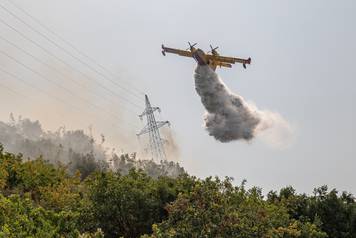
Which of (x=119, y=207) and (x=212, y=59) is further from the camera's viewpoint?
(x=212, y=59)

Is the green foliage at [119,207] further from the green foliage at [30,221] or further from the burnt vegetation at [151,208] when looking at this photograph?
the green foliage at [30,221]

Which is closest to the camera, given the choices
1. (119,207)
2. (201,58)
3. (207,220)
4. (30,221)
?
(207,220)

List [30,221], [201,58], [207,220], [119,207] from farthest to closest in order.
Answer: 1. [201,58]
2. [119,207]
3. [30,221]
4. [207,220]

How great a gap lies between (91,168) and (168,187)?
81076mm

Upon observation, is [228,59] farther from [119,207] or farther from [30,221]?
[30,221]

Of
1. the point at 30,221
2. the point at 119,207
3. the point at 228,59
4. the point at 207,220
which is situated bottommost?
the point at 207,220

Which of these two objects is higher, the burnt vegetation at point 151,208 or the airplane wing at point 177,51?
the airplane wing at point 177,51

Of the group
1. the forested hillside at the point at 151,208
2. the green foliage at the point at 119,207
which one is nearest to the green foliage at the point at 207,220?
Result: the forested hillside at the point at 151,208

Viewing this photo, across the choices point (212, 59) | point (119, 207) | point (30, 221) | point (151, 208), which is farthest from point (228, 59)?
point (30, 221)

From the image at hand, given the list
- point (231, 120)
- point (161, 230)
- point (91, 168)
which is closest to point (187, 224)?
point (161, 230)

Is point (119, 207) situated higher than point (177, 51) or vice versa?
point (177, 51)

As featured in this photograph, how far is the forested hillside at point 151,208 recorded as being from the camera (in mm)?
26109

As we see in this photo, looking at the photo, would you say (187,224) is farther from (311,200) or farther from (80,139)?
(80,139)

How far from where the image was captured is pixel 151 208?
43.4m
